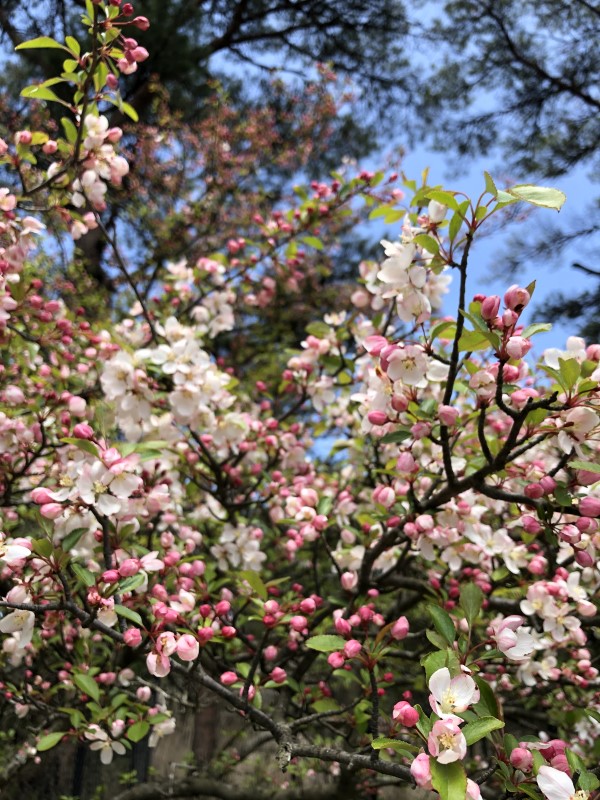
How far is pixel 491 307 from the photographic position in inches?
34.9

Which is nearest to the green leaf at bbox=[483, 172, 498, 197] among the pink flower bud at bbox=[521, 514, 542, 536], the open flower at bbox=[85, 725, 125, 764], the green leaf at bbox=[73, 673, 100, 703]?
the pink flower bud at bbox=[521, 514, 542, 536]

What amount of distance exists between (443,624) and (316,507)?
0.70 metres

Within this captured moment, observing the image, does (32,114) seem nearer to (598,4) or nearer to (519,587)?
(598,4)

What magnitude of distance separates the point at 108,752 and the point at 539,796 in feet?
3.78

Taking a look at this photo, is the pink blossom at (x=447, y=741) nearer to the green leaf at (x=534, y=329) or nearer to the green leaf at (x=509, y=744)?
the green leaf at (x=509, y=744)

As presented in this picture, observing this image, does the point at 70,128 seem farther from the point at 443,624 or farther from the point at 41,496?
the point at 443,624

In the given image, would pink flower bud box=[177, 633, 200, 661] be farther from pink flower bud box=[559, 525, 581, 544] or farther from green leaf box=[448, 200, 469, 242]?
green leaf box=[448, 200, 469, 242]

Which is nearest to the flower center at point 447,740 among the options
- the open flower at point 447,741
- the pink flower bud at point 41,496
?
the open flower at point 447,741

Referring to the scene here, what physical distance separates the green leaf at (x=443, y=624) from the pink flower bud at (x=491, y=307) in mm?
470

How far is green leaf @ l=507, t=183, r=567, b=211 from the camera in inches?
31.1

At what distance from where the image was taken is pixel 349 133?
633 cm

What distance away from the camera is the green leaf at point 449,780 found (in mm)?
634

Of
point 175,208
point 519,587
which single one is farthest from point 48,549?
point 175,208

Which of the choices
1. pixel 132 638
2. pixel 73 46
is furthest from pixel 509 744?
pixel 73 46
